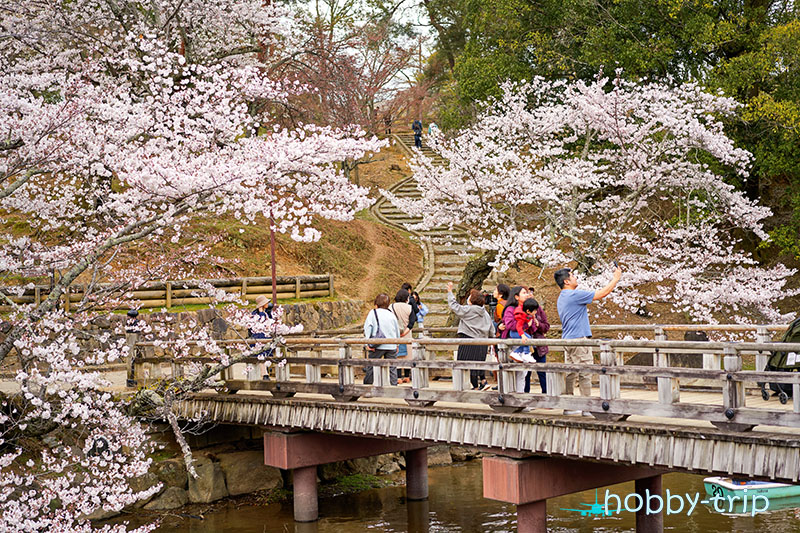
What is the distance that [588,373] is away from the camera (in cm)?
920

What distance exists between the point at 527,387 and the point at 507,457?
1.30 metres

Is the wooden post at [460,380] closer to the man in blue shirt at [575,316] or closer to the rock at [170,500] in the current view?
the man in blue shirt at [575,316]

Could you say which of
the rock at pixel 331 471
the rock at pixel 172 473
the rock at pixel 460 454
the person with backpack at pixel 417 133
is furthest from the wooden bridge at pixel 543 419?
the person with backpack at pixel 417 133

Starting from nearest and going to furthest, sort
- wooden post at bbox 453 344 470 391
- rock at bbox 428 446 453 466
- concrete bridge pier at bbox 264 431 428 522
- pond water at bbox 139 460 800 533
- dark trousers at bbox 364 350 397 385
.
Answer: wooden post at bbox 453 344 470 391 < dark trousers at bbox 364 350 397 385 < pond water at bbox 139 460 800 533 < concrete bridge pier at bbox 264 431 428 522 < rock at bbox 428 446 453 466

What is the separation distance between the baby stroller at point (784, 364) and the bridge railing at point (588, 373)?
0.28 meters

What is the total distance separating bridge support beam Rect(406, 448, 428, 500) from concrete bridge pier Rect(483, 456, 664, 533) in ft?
15.3

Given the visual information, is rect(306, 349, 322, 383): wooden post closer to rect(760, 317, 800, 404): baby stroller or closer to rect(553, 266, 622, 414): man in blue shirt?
rect(553, 266, 622, 414): man in blue shirt

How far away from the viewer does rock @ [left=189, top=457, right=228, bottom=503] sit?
1470 cm

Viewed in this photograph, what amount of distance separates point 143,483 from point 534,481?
771cm

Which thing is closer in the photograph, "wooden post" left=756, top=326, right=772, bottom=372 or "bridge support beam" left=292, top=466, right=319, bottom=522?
"wooden post" left=756, top=326, right=772, bottom=372

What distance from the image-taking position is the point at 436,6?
36281 mm

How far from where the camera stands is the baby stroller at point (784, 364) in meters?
8.95

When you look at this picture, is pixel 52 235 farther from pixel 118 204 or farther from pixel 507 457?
pixel 507 457

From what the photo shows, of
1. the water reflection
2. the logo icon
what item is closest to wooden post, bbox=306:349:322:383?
the water reflection
